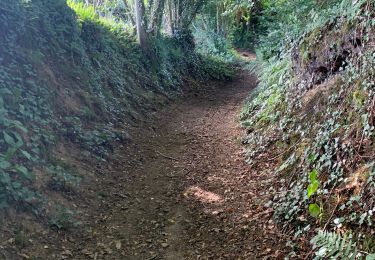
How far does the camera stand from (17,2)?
7.21m

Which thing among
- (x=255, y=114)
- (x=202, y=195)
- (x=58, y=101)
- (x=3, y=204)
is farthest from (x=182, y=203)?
(x=255, y=114)

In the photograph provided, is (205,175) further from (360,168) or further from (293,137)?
(360,168)

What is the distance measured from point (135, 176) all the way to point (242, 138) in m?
2.78

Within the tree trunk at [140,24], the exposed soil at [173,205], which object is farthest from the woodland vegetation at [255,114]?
the tree trunk at [140,24]

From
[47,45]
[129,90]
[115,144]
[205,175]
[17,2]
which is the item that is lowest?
[205,175]

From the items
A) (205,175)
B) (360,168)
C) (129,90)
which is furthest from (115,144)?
(360,168)

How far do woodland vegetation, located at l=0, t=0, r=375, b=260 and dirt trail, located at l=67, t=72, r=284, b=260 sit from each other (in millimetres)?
298

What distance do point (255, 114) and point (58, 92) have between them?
475cm

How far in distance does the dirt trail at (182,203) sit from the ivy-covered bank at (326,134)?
387 millimetres

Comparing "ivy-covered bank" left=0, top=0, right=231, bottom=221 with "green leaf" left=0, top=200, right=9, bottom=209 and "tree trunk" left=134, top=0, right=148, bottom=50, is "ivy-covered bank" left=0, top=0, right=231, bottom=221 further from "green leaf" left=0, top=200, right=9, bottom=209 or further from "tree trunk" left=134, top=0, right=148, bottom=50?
"tree trunk" left=134, top=0, right=148, bottom=50

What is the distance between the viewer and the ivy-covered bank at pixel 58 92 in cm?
518

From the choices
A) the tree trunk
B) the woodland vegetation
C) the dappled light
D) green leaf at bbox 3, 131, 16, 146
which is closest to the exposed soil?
the dappled light

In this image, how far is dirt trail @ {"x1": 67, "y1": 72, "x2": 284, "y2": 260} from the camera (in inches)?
178

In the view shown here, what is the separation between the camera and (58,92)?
7.51 meters
